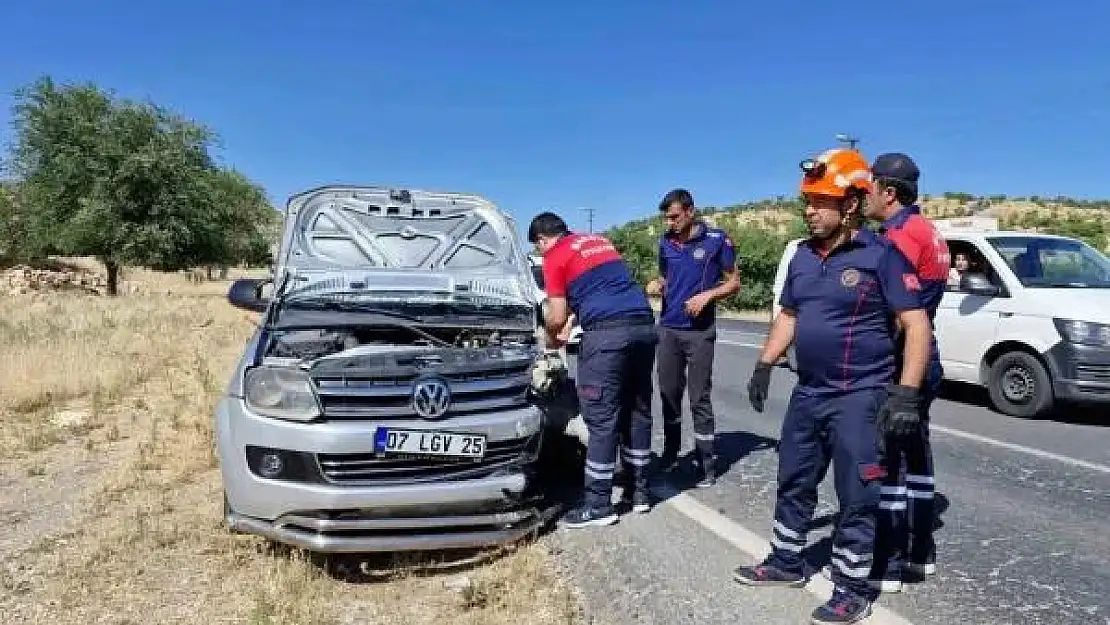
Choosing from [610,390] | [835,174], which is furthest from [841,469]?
[610,390]

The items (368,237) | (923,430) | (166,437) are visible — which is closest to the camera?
(923,430)

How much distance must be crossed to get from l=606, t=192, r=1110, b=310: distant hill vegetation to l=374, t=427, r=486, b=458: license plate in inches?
238

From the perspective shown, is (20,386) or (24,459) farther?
(20,386)

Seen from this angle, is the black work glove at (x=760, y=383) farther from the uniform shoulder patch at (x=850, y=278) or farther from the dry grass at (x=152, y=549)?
the dry grass at (x=152, y=549)

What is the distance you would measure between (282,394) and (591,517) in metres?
1.82

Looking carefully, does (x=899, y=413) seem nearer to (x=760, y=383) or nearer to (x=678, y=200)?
(x=760, y=383)

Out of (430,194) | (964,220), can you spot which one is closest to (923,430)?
(430,194)

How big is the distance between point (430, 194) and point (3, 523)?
3444 millimetres

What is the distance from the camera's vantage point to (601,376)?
437 centimetres

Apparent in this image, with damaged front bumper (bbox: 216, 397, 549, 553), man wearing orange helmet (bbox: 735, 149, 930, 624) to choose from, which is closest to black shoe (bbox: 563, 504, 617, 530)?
damaged front bumper (bbox: 216, 397, 549, 553)

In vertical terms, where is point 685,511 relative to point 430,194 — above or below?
below

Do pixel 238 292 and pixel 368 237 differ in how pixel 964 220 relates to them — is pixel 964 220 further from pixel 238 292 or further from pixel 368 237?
pixel 238 292

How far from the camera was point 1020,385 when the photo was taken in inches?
303

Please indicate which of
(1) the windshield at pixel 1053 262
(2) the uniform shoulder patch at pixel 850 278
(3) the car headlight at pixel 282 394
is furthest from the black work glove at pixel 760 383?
(1) the windshield at pixel 1053 262
